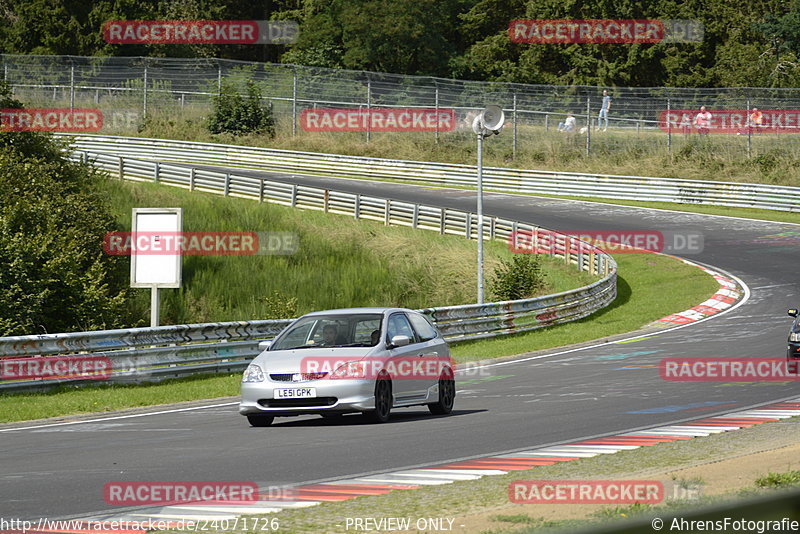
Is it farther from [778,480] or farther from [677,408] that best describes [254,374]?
[778,480]

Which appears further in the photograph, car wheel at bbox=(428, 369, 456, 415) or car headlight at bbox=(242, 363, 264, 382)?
car wheel at bbox=(428, 369, 456, 415)

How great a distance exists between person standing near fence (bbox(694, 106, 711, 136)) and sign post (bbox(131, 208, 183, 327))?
33.9m

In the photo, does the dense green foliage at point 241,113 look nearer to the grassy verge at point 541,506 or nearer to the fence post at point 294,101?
the fence post at point 294,101

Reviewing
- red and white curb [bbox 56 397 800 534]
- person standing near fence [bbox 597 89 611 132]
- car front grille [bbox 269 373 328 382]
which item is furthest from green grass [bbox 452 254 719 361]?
person standing near fence [bbox 597 89 611 132]

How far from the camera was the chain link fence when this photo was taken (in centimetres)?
5059

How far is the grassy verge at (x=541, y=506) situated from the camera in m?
6.62

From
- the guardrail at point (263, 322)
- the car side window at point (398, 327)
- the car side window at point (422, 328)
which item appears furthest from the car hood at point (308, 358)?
the guardrail at point (263, 322)

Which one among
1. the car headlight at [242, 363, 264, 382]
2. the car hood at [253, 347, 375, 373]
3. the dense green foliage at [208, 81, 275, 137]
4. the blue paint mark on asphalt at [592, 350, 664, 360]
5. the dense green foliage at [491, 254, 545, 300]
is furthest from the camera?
the dense green foliage at [208, 81, 275, 137]

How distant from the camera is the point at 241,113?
2534 inches

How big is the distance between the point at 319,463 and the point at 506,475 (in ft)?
6.02

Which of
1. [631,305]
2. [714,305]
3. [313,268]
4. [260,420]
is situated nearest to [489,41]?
[313,268]

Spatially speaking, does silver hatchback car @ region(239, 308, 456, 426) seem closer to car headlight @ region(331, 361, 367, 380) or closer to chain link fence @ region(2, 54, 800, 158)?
car headlight @ region(331, 361, 367, 380)

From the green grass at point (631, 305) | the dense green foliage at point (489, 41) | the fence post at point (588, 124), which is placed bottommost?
the green grass at point (631, 305)

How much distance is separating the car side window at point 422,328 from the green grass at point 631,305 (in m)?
8.44
